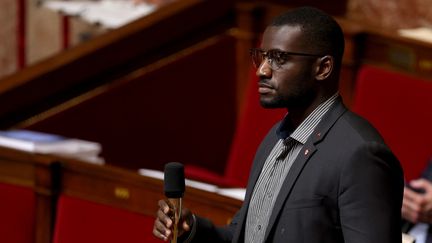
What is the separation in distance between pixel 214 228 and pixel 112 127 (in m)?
1.02

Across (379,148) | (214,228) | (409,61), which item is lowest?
(409,61)

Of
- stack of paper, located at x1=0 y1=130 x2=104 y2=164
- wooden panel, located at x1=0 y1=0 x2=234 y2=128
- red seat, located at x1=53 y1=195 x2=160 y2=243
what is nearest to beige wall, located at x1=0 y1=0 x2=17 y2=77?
wooden panel, located at x1=0 y1=0 x2=234 y2=128

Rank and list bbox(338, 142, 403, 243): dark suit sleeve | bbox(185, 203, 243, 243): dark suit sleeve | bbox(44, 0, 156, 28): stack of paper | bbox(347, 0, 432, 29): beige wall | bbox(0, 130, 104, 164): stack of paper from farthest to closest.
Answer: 1. bbox(44, 0, 156, 28): stack of paper
2. bbox(347, 0, 432, 29): beige wall
3. bbox(0, 130, 104, 164): stack of paper
4. bbox(185, 203, 243, 243): dark suit sleeve
5. bbox(338, 142, 403, 243): dark suit sleeve

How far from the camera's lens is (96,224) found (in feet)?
3.82

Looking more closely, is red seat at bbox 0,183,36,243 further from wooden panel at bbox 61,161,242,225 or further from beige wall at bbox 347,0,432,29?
beige wall at bbox 347,0,432,29

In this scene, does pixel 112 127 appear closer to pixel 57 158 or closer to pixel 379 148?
pixel 57 158

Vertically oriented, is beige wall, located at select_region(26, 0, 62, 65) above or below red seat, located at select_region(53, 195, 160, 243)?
below

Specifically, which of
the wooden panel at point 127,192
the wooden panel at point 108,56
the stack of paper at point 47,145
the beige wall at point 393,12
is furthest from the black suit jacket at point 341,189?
the beige wall at point 393,12

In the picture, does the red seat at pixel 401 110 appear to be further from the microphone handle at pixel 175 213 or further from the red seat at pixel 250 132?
the microphone handle at pixel 175 213

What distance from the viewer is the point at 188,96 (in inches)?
73.7

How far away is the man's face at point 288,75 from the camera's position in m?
0.72

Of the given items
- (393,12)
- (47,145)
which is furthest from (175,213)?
(393,12)

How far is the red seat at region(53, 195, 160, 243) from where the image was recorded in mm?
1135

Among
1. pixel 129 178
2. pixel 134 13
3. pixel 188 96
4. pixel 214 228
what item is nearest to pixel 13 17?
pixel 134 13
